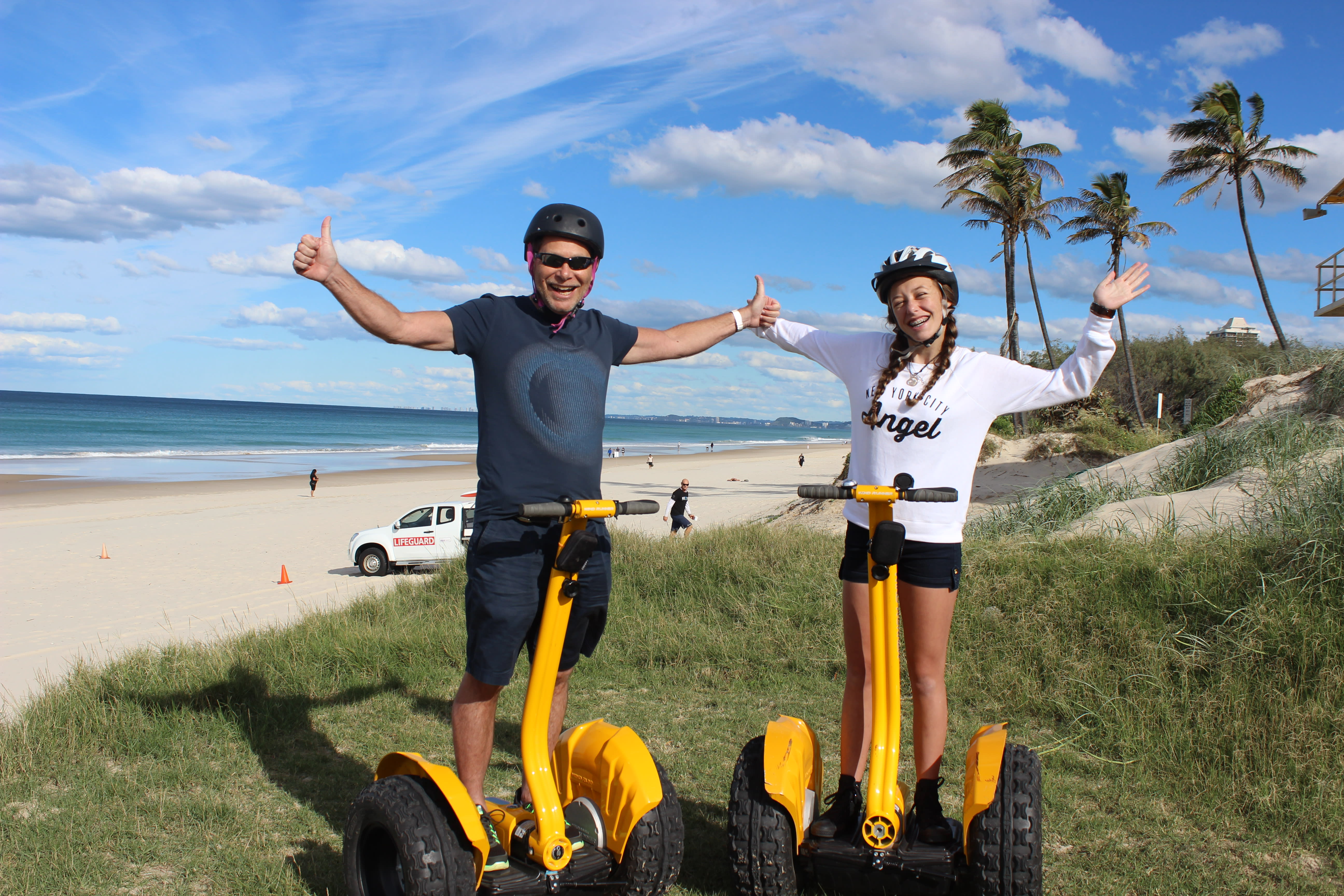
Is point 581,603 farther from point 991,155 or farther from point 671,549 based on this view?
point 991,155

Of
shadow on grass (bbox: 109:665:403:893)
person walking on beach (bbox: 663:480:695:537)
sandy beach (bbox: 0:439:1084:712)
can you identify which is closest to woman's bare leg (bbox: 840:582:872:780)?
shadow on grass (bbox: 109:665:403:893)

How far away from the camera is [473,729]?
9.43 ft

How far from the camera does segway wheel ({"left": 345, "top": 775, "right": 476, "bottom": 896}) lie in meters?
2.46

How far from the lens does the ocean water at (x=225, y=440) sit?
40.3 m

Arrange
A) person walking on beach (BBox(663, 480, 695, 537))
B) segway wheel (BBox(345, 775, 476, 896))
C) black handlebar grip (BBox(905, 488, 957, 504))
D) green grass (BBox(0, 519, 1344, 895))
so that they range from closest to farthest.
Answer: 1. segway wheel (BBox(345, 775, 476, 896))
2. black handlebar grip (BBox(905, 488, 957, 504))
3. green grass (BBox(0, 519, 1344, 895))
4. person walking on beach (BBox(663, 480, 695, 537))

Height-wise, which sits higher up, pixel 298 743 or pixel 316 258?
pixel 316 258

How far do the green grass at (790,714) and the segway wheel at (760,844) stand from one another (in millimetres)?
371

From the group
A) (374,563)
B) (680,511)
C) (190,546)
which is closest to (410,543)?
(374,563)

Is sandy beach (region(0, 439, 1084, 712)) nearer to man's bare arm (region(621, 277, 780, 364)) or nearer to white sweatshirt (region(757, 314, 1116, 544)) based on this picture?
man's bare arm (region(621, 277, 780, 364))

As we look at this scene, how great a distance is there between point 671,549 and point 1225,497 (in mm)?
4826

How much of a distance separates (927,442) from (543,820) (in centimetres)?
174

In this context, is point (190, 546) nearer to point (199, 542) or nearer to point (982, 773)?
point (199, 542)

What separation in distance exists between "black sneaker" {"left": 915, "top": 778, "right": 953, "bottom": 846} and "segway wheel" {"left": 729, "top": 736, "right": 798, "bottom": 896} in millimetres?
431

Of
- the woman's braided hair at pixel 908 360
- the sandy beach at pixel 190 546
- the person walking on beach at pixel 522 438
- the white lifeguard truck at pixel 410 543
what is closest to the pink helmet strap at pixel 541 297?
the person walking on beach at pixel 522 438
